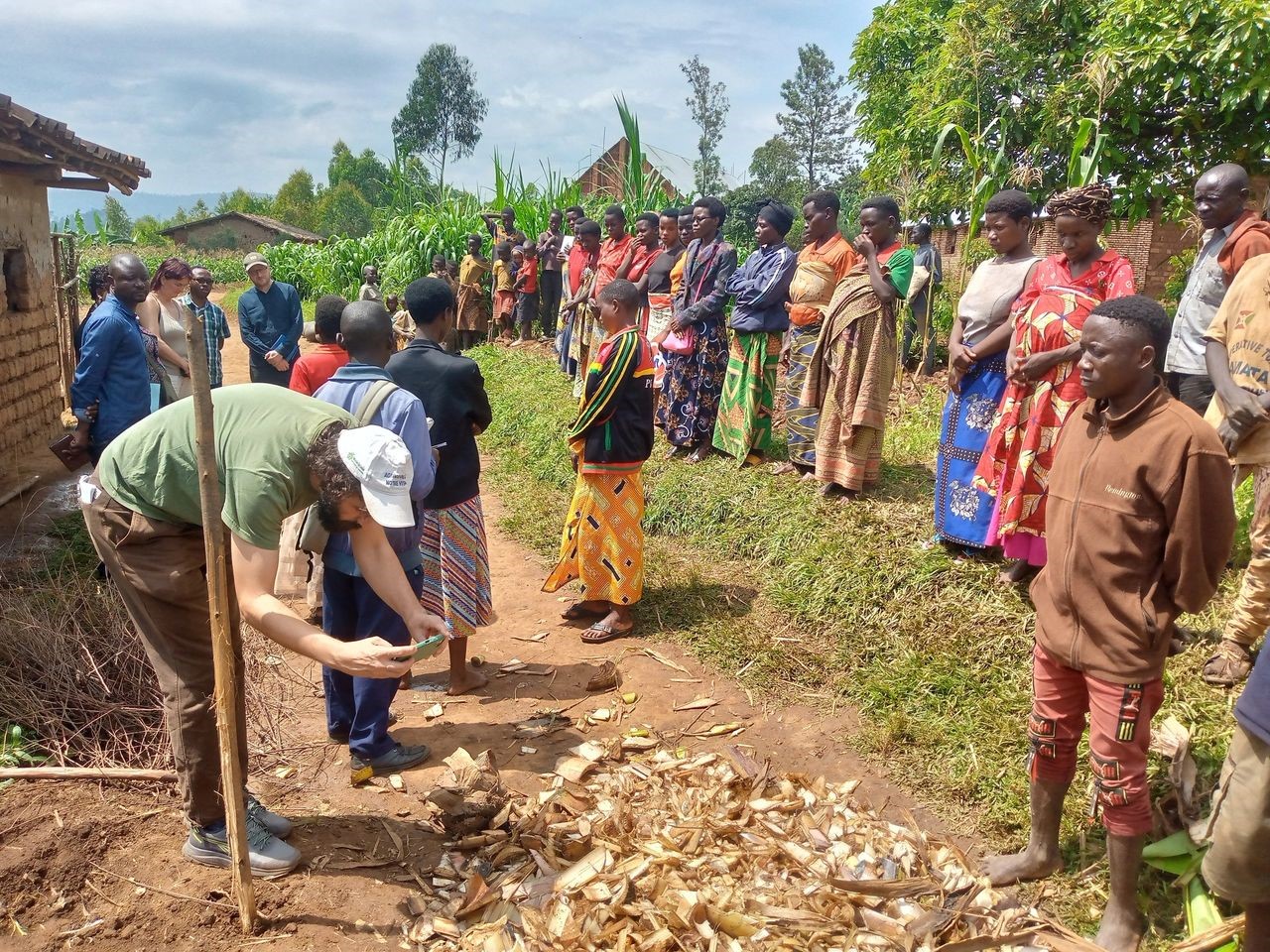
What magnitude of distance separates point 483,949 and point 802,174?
1985 inches

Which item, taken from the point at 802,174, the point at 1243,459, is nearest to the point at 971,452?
the point at 1243,459

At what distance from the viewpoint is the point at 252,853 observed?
3.12 metres

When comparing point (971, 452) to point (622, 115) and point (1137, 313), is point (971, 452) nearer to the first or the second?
point (1137, 313)

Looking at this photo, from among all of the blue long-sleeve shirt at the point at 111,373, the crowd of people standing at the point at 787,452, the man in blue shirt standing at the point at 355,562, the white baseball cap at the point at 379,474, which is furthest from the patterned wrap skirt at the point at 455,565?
the blue long-sleeve shirt at the point at 111,373

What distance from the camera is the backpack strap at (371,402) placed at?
3.58 m

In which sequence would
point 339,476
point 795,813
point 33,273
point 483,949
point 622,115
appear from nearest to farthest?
point 339,476, point 483,949, point 795,813, point 33,273, point 622,115

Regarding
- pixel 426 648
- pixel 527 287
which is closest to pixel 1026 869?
pixel 426 648

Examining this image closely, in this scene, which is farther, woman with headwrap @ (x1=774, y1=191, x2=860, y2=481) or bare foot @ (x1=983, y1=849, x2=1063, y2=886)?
woman with headwrap @ (x1=774, y1=191, x2=860, y2=481)

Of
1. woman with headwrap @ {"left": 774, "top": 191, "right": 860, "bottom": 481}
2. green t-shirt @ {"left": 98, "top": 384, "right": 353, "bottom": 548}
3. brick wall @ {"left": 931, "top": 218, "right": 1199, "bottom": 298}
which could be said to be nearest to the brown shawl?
woman with headwrap @ {"left": 774, "top": 191, "right": 860, "bottom": 481}

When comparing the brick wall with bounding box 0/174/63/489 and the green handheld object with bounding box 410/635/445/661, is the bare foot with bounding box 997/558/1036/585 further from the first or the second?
the brick wall with bounding box 0/174/63/489

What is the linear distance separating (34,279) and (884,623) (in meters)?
8.28

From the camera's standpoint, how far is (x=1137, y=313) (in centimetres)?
272

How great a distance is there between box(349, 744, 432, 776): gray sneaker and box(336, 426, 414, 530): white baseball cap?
167 centimetres

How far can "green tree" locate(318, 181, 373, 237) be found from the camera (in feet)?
205
